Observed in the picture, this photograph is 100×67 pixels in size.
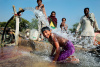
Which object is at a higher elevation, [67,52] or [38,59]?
[67,52]

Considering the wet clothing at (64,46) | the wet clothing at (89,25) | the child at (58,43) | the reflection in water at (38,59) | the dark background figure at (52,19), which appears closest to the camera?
the reflection in water at (38,59)

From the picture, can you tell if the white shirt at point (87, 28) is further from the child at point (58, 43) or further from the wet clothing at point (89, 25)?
the child at point (58, 43)

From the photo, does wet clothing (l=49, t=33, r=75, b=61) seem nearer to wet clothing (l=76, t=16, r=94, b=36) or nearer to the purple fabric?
the purple fabric

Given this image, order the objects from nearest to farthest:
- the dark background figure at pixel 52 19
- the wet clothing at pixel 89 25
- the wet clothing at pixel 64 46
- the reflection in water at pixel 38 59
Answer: the reflection in water at pixel 38 59 → the wet clothing at pixel 64 46 → the wet clothing at pixel 89 25 → the dark background figure at pixel 52 19

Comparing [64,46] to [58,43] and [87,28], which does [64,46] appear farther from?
[87,28]

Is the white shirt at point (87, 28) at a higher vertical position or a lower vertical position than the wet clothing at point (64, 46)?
higher

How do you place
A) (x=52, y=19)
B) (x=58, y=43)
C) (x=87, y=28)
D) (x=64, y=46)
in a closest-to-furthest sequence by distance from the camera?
(x=58, y=43), (x=64, y=46), (x=87, y=28), (x=52, y=19)

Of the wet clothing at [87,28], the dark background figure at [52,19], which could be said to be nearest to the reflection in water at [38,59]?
the wet clothing at [87,28]

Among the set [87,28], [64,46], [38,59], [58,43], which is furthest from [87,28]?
[38,59]

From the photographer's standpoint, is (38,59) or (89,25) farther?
(89,25)

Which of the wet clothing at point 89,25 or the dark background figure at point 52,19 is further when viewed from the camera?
the dark background figure at point 52,19

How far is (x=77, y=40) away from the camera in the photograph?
470 cm

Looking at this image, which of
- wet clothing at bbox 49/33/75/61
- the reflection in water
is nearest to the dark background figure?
the reflection in water

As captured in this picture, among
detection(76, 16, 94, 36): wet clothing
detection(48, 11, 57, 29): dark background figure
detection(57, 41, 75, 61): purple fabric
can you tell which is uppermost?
detection(48, 11, 57, 29): dark background figure
